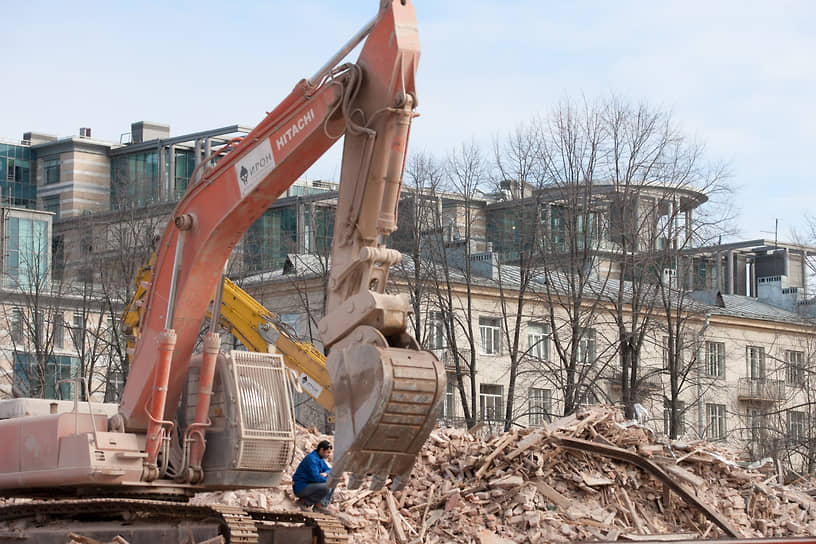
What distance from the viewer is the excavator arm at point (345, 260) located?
922 cm

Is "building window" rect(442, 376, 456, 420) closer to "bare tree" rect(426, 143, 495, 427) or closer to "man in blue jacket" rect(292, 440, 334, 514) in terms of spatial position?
"bare tree" rect(426, 143, 495, 427)

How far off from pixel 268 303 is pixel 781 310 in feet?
87.3

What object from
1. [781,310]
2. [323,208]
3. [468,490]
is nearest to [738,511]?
[468,490]

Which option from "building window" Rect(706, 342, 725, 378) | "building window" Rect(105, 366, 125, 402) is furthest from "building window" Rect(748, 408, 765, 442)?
"building window" Rect(105, 366, 125, 402)

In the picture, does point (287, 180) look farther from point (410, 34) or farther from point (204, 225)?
point (410, 34)

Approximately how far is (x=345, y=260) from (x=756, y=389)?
4444 cm

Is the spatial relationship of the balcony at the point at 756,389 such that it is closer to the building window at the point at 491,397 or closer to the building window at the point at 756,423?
the building window at the point at 756,423

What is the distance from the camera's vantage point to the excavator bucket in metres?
9.09

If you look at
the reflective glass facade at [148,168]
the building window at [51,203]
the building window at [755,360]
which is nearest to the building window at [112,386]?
the reflective glass facade at [148,168]

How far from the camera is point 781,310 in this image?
5922 cm

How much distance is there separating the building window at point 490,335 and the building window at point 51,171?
139ft

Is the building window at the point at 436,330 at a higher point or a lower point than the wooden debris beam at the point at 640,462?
higher

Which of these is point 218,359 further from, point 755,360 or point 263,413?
point 755,360

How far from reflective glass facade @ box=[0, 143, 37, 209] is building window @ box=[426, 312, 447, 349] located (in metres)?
43.4
